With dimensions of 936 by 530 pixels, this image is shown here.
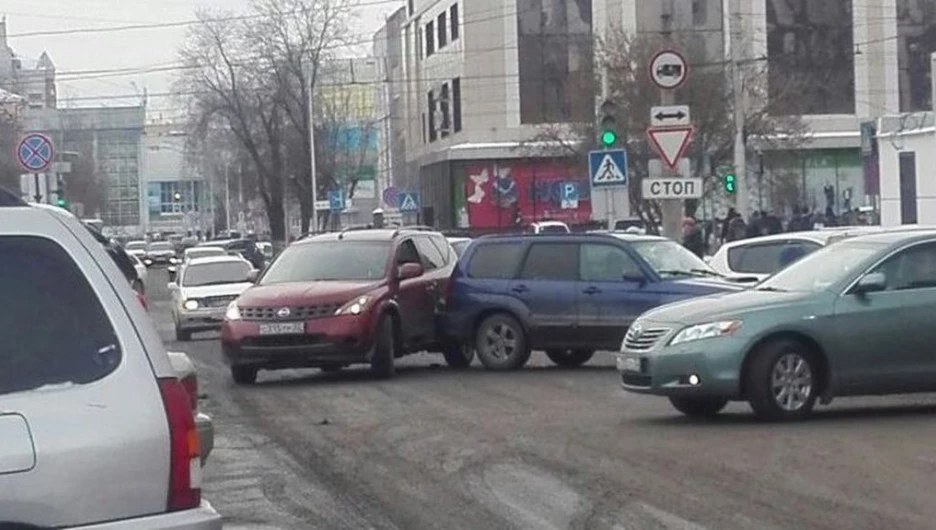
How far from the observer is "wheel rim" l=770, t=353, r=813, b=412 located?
15.8 metres

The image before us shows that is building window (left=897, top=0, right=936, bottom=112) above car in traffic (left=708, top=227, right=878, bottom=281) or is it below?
above

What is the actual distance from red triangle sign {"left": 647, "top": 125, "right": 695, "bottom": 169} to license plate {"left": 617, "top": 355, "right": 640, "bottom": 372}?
36.3 ft

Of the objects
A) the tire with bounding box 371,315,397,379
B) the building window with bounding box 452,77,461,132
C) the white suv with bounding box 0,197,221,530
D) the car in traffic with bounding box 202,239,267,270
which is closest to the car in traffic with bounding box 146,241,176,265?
the building window with bounding box 452,77,461,132

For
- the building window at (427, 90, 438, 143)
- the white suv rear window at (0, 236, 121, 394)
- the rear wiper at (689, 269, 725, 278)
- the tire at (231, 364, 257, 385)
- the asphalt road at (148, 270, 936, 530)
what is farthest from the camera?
the building window at (427, 90, 438, 143)

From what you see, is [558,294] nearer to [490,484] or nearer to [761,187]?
[490,484]

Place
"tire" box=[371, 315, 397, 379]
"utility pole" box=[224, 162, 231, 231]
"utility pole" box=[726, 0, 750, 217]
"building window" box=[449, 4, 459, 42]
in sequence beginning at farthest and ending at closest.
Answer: "utility pole" box=[224, 162, 231, 231] → "building window" box=[449, 4, 459, 42] → "utility pole" box=[726, 0, 750, 217] → "tire" box=[371, 315, 397, 379]

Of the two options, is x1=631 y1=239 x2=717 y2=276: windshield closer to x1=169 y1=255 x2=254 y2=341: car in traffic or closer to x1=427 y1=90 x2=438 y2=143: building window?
x1=169 y1=255 x2=254 y2=341: car in traffic

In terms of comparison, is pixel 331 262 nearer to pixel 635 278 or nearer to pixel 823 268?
pixel 635 278

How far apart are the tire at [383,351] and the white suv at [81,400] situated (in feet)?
50.3

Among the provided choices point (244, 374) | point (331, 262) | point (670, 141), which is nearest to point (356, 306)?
point (331, 262)

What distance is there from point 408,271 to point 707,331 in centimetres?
735

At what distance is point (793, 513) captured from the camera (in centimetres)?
1101

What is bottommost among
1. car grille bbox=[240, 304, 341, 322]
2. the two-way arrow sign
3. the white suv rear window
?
car grille bbox=[240, 304, 341, 322]

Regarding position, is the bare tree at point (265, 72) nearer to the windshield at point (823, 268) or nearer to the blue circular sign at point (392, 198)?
the blue circular sign at point (392, 198)
